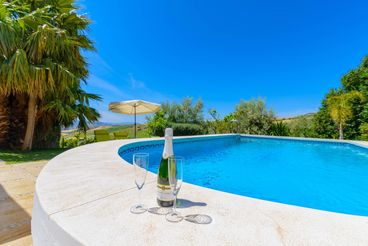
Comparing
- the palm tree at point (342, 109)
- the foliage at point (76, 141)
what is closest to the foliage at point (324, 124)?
the palm tree at point (342, 109)

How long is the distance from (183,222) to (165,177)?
263mm

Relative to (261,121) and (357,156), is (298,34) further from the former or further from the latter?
Result: (357,156)

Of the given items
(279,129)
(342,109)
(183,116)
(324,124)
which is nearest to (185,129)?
(183,116)

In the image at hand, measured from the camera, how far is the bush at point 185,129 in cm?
1384

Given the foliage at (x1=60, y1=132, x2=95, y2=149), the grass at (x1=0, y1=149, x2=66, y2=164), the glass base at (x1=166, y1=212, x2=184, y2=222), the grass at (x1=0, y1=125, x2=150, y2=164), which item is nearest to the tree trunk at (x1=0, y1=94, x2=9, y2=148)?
the grass at (x1=0, y1=125, x2=150, y2=164)

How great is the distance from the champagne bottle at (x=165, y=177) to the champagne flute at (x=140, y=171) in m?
0.09

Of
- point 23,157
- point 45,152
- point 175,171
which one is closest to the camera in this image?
point 175,171

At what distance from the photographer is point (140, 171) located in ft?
3.41

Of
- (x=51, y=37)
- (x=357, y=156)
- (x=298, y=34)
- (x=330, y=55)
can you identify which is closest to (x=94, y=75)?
(x=51, y=37)

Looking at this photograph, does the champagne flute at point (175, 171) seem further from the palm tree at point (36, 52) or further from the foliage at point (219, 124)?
the foliage at point (219, 124)

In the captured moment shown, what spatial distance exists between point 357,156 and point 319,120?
5959 millimetres

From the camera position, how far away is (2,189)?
2.68 meters

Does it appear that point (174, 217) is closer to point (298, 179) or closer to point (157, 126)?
point (298, 179)

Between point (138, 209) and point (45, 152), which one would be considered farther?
point (45, 152)
